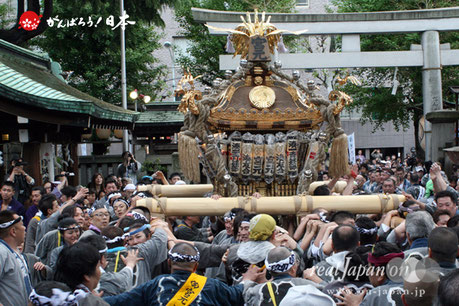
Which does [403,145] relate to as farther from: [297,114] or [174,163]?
[297,114]

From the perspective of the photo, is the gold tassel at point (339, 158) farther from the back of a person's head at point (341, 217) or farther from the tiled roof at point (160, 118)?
the tiled roof at point (160, 118)

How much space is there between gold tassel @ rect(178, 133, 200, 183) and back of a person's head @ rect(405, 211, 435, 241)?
4.39 meters

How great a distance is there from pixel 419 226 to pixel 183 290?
75.8 inches

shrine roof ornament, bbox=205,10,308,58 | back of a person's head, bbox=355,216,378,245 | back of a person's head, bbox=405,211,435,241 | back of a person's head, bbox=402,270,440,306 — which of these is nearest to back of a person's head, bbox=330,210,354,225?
back of a person's head, bbox=355,216,378,245

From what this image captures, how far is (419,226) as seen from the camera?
4.49 meters

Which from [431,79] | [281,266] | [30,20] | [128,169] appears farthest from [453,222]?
[431,79]

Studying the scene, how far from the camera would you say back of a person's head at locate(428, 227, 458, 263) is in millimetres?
3643

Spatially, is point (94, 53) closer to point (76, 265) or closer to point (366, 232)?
point (366, 232)

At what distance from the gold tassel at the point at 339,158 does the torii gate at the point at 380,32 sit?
24.6 ft

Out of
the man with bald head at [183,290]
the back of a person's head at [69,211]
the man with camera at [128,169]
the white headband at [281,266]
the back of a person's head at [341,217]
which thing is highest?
the man with camera at [128,169]

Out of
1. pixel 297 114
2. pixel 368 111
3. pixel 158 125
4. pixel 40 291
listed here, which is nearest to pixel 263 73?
pixel 297 114

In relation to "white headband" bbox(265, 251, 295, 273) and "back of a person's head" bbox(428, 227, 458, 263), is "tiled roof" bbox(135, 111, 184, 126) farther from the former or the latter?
"back of a person's head" bbox(428, 227, 458, 263)

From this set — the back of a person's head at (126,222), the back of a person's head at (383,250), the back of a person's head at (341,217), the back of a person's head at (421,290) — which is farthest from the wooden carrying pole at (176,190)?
the back of a person's head at (421,290)

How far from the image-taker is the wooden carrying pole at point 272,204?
22.0ft
